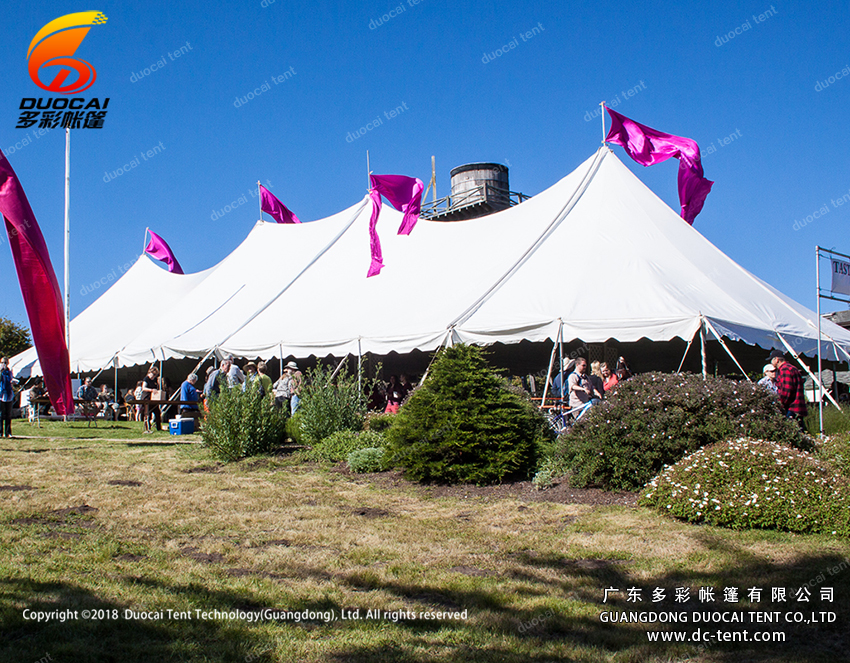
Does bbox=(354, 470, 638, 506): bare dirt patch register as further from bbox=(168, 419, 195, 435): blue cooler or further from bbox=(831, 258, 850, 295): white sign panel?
bbox=(168, 419, 195, 435): blue cooler

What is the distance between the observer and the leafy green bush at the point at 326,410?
10.4m

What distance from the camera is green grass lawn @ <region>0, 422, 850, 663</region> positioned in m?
3.08

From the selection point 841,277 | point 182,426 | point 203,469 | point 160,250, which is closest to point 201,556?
point 203,469

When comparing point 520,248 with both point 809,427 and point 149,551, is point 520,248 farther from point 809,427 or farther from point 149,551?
point 149,551

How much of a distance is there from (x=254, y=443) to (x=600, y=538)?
20.4 ft

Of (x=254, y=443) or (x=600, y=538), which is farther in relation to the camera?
(x=254, y=443)

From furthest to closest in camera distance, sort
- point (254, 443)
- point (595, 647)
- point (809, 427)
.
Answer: point (809, 427)
point (254, 443)
point (595, 647)

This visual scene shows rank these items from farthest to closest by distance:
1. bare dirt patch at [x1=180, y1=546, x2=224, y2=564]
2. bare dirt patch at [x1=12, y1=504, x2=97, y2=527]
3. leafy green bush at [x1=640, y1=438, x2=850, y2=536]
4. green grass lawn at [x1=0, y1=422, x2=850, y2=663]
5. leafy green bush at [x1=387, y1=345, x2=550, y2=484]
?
leafy green bush at [x1=387, y1=345, x2=550, y2=484]
bare dirt patch at [x1=12, y1=504, x2=97, y2=527]
leafy green bush at [x1=640, y1=438, x2=850, y2=536]
bare dirt patch at [x1=180, y1=546, x2=224, y2=564]
green grass lawn at [x1=0, y1=422, x2=850, y2=663]

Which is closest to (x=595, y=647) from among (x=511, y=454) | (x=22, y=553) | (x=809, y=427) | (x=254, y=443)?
(x=22, y=553)

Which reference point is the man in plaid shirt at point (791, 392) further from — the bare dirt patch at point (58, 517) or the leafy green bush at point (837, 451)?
the bare dirt patch at point (58, 517)

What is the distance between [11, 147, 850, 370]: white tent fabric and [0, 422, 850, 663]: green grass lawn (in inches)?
195

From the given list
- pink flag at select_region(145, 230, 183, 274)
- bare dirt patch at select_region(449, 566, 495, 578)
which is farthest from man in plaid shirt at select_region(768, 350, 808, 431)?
pink flag at select_region(145, 230, 183, 274)

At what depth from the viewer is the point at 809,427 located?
10.9m

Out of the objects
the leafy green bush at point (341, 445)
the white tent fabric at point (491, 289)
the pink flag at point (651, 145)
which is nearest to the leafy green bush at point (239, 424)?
the leafy green bush at point (341, 445)
